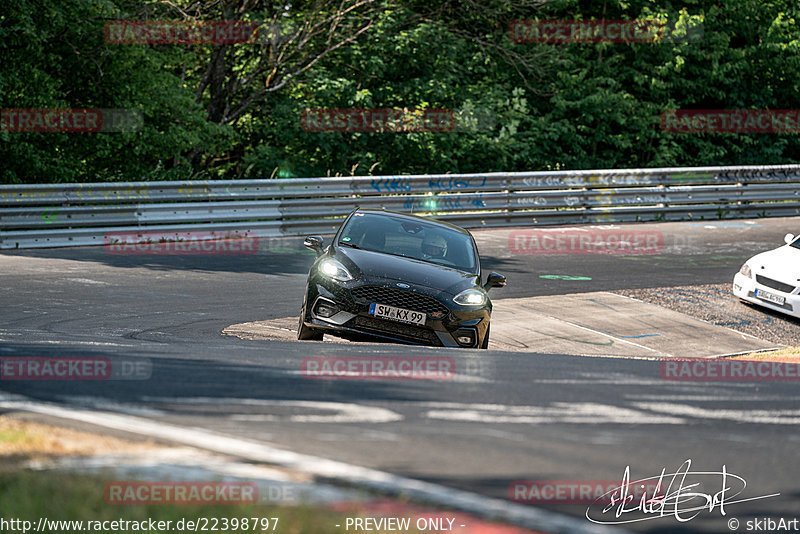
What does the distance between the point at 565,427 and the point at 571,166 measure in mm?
24166

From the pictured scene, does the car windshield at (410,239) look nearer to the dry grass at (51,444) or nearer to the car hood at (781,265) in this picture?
the car hood at (781,265)

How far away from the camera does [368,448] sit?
13.3 feet

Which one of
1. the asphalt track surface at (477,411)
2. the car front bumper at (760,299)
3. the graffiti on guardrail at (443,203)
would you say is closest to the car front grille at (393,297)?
Answer: the asphalt track surface at (477,411)

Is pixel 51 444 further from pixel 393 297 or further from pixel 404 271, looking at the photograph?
pixel 404 271

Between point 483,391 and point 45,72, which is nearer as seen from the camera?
point 483,391

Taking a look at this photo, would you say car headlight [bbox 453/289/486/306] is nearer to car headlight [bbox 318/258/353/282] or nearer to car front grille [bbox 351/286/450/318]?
car front grille [bbox 351/286/450/318]

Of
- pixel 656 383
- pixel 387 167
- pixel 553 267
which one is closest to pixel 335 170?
pixel 387 167

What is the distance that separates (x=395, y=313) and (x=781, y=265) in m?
7.53

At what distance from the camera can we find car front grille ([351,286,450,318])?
31.1ft

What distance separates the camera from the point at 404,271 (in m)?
9.85

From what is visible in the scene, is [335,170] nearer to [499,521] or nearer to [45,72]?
[45,72]

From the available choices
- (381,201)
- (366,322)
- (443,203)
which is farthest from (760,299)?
(381,201)

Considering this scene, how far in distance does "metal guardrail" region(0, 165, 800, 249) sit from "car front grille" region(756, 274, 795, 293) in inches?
297

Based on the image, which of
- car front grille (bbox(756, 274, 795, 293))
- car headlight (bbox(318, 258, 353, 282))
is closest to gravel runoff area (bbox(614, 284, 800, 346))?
car front grille (bbox(756, 274, 795, 293))
